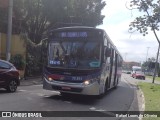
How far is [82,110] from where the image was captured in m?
13.8

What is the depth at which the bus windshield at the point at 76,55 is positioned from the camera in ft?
51.3

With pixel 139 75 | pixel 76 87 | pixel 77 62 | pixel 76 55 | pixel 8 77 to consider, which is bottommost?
pixel 139 75

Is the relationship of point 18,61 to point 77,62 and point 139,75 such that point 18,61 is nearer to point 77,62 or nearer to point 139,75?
point 77,62

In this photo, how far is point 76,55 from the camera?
1570 cm

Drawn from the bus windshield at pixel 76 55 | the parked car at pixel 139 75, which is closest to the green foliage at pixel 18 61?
the bus windshield at pixel 76 55

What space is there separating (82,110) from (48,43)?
428 centimetres

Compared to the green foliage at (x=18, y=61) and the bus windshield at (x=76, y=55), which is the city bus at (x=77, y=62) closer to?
the bus windshield at (x=76, y=55)

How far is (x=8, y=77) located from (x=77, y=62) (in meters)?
4.17

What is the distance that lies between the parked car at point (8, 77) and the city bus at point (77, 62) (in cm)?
239

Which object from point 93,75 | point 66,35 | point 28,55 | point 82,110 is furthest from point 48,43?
point 28,55

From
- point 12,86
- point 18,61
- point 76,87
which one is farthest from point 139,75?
point 76,87

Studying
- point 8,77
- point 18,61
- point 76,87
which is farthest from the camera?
point 18,61

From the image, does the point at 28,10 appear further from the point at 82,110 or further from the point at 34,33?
the point at 82,110

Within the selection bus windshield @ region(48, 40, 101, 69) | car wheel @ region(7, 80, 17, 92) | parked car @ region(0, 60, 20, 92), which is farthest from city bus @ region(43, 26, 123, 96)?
car wheel @ region(7, 80, 17, 92)
